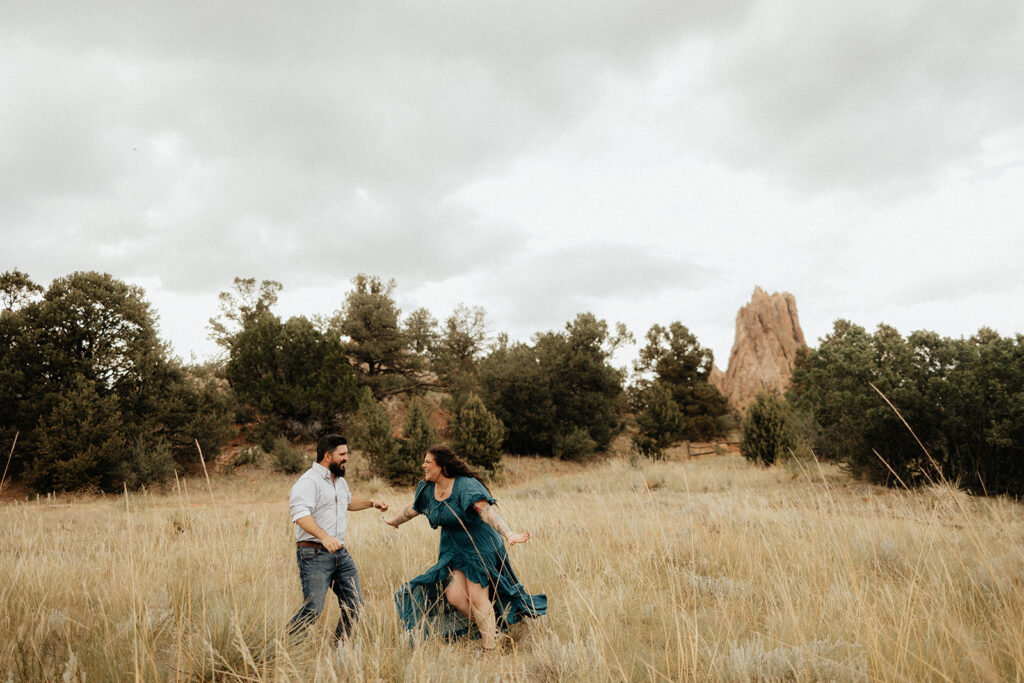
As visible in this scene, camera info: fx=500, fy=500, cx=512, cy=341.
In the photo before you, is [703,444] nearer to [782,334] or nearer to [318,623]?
[782,334]

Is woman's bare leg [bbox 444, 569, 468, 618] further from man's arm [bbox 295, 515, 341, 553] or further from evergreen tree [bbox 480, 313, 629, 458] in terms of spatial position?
evergreen tree [bbox 480, 313, 629, 458]

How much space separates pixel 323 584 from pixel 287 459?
740 inches

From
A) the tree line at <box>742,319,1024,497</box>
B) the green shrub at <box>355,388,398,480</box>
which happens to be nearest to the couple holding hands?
the tree line at <box>742,319,1024,497</box>

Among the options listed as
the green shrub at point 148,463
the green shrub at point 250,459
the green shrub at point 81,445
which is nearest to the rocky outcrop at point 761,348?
the green shrub at point 250,459

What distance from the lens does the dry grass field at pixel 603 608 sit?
2529 mm

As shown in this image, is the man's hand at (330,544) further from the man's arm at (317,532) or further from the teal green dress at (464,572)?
the teal green dress at (464,572)

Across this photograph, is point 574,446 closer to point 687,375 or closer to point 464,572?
point 687,375

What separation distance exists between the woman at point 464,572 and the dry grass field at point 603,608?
21cm

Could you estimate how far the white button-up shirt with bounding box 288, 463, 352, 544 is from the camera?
3902 millimetres

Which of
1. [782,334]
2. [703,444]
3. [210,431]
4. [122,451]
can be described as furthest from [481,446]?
[782,334]

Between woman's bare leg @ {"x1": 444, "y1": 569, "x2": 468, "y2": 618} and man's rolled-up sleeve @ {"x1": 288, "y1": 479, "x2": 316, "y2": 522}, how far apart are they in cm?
123

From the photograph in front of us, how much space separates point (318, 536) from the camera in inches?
144

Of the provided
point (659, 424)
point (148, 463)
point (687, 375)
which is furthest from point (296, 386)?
point (687, 375)

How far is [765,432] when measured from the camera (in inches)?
743
